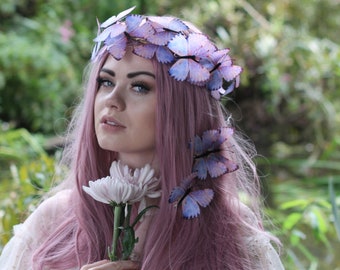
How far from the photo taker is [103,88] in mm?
1315

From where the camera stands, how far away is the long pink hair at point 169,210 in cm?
125

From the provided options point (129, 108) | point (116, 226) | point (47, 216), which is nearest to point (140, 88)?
point (129, 108)

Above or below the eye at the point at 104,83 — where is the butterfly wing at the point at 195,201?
below

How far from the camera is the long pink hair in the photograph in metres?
1.25

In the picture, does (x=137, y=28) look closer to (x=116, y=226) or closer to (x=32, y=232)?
(x=116, y=226)

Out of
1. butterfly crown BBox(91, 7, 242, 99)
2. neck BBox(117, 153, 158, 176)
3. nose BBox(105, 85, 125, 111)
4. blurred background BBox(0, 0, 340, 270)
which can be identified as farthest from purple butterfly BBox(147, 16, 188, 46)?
blurred background BBox(0, 0, 340, 270)

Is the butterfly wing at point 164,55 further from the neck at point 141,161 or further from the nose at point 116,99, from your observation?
the neck at point 141,161

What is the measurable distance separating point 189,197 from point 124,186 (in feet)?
0.45

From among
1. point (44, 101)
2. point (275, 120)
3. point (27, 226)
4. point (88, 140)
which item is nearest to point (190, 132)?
point (88, 140)

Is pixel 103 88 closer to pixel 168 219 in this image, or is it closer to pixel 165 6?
pixel 168 219

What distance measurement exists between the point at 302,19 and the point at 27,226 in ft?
10.3

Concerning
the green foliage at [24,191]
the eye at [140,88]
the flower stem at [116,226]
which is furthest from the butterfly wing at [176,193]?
the green foliage at [24,191]

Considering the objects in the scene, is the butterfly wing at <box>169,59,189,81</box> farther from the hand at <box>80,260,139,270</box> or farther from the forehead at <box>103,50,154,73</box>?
the hand at <box>80,260,139,270</box>

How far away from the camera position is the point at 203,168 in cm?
126
